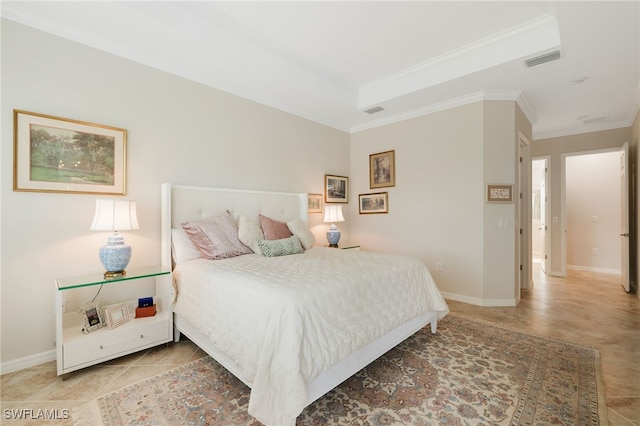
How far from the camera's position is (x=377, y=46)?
9.53 ft

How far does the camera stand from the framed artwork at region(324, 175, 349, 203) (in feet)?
15.2

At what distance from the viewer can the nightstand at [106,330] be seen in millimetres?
1942

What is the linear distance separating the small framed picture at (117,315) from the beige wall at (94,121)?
0.43m

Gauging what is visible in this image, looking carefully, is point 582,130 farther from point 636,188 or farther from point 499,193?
point 499,193

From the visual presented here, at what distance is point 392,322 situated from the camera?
6.87 feet

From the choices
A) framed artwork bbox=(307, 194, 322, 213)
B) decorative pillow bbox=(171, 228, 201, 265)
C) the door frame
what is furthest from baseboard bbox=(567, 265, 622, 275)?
decorative pillow bbox=(171, 228, 201, 265)

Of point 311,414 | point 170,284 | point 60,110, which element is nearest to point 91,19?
point 60,110

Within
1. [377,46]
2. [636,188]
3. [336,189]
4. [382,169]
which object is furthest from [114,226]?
[636,188]

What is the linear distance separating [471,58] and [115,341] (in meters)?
4.21

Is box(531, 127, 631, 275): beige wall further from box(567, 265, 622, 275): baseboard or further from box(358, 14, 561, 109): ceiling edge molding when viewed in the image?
box(358, 14, 561, 109): ceiling edge molding

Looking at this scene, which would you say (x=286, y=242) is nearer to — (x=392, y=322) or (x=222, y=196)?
(x=222, y=196)

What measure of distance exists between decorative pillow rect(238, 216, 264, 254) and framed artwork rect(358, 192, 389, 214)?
7.32 feet

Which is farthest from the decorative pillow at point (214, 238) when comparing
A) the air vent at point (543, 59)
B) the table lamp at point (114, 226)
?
the air vent at point (543, 59)

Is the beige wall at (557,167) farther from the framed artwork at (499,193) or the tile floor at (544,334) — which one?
the framed artwork at (499,193)
